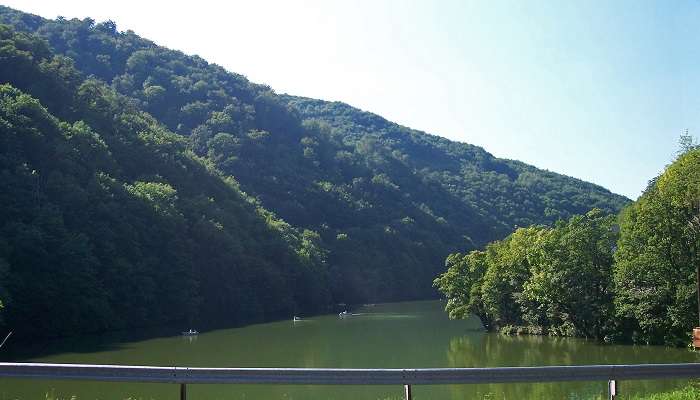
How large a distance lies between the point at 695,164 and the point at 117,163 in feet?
206

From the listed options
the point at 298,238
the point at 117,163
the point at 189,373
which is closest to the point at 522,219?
the point at 298,238

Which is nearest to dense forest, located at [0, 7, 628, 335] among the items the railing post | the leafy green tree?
the leafy green tree

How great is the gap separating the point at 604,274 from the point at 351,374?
136ft

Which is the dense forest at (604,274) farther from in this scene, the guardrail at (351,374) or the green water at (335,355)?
the guardrail at (351,374)

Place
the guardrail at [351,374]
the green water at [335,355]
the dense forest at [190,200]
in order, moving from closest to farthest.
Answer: the guardrail at [351,374], the green water at [335,355], the dense forest at [190,200]

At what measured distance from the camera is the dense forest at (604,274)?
39.6 metres

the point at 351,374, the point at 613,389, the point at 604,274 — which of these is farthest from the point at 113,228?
the point at 613,389

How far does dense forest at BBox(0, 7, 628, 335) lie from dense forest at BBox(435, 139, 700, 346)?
3069 cm

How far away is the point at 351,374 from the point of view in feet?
31.1

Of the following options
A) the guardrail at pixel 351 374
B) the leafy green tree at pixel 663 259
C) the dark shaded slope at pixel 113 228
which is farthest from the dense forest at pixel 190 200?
the leafy green tree at pixel 663 259

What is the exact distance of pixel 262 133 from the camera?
143000mm

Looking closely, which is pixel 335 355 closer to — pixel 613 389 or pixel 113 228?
pixel 113 228

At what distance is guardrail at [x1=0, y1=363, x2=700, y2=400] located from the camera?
31.1ft

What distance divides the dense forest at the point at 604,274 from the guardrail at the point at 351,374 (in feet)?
87.5
